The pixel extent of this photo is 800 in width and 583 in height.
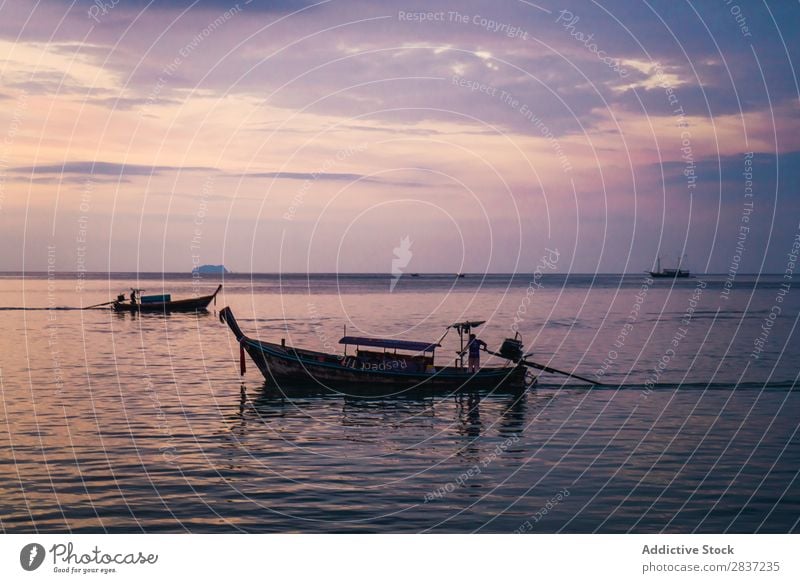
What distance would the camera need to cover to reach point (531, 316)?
287 feet

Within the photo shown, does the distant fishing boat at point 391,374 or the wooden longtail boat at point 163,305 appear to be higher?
the wooden longtail boat at point 163,305

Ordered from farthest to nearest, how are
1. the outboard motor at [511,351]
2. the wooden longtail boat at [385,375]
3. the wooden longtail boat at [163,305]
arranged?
the wooden longtail boat at [163,305], the outboard motor at [511,351], the wooden longtail boat at [385,375]

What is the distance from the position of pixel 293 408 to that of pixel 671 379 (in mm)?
18980

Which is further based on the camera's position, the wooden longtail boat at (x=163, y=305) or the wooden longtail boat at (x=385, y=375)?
the wooden longtail boat at (x=163, y=305)

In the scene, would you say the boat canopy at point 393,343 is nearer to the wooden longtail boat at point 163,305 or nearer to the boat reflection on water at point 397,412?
the boat reflection on water at point 397,412

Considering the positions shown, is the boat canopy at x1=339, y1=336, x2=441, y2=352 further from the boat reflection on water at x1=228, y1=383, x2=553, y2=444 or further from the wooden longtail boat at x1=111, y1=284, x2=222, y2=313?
the wooden longtail boat at x1=111, y1=284, x2=222, y2=313

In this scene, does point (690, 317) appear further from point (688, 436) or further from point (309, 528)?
point (309, 528)

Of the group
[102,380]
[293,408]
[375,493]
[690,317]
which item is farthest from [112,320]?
[375,493]

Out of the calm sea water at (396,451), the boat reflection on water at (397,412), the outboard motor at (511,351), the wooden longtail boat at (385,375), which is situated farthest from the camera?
the outboard motor at (511,351)

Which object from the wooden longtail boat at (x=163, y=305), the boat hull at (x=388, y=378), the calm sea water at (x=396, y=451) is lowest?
the calm sea water at (x=396, y=451)

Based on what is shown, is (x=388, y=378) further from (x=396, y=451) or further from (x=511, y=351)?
(x=396, y=451)

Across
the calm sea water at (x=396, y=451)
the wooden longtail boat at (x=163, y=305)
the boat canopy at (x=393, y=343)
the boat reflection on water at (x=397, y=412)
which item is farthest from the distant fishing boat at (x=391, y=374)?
the wooden longtail boat at (x=163, y=305)

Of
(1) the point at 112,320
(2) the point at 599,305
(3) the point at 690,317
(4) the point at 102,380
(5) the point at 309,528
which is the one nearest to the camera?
(5) the point at 309,528

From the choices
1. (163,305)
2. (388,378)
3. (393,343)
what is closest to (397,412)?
(388,378)
